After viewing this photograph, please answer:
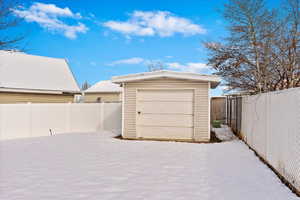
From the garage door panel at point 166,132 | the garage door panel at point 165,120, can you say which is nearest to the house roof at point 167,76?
the garage door panel at point 165,120

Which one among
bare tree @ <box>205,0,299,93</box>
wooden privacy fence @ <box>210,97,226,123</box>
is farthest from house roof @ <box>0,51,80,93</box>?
wooden privacy fence @ <box>210,97,226,123</box>

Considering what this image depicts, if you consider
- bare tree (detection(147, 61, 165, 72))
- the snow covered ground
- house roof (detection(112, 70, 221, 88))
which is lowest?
the snow covered ground

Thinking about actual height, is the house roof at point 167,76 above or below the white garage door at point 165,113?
above

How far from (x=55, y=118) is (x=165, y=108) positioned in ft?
17.8

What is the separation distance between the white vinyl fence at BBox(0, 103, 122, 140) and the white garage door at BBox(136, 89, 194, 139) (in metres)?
3.55

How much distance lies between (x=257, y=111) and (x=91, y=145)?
532 cm

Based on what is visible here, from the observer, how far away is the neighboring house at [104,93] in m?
23.0

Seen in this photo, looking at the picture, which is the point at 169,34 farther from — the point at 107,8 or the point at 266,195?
the point at 266,195

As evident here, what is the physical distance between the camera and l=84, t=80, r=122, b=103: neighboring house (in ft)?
75.4

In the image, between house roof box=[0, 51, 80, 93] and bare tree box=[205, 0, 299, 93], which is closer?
bare tree box=[205, 0, 299, 93]

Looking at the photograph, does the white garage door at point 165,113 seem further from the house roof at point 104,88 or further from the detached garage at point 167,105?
the house roof at point 104,88

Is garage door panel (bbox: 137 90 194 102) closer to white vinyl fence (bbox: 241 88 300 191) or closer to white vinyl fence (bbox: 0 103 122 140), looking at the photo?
white vinyl fence (bbox: 241 88 300 191)

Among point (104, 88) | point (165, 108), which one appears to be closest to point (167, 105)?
point (165, 108)

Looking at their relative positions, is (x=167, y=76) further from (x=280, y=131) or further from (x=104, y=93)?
(x=104, y=93)
